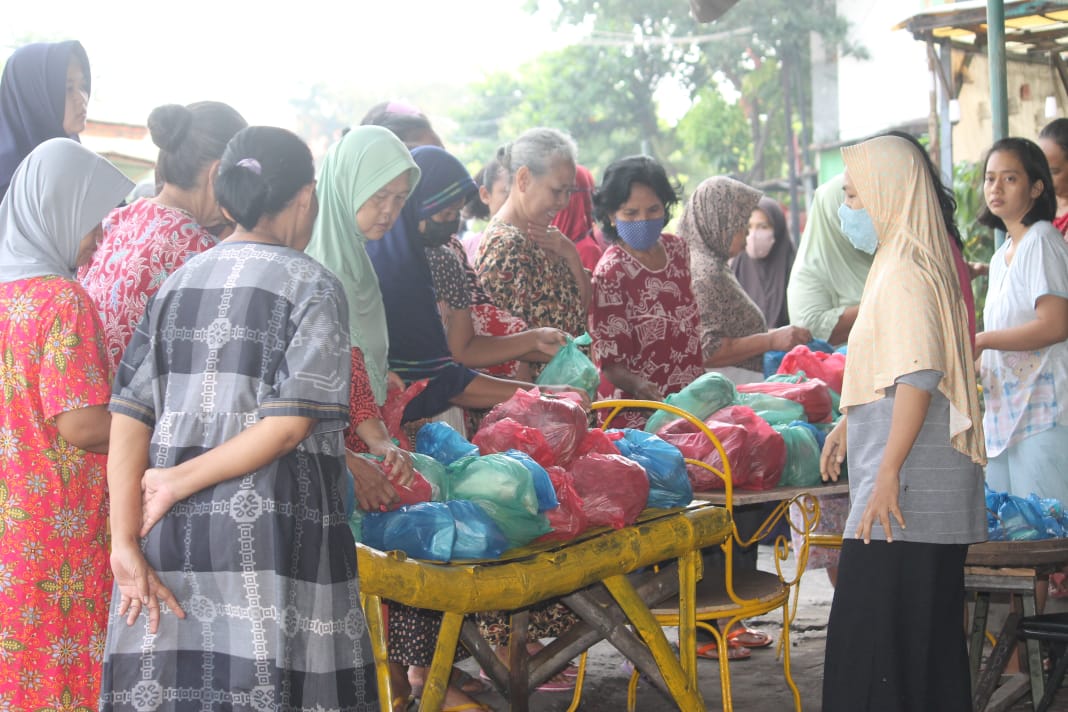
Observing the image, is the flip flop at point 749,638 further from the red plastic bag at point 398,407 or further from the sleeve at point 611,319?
the red plastic bag at point 398,407

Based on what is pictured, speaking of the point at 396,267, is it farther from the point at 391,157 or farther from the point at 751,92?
the point at 751,92

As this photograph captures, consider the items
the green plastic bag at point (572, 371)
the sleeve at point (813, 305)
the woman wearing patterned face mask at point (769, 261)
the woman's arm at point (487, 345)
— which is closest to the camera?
the green plastic bag at point (572, 371)

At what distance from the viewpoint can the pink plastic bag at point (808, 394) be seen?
158 inches

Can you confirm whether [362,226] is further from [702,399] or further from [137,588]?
[702,399]

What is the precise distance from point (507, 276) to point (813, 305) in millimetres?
1626

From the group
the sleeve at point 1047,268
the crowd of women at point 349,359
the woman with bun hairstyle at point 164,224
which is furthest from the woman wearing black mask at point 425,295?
the sleeve at point 1047,268

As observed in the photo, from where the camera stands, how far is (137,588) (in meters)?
2.19

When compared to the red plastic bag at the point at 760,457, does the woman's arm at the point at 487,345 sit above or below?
above

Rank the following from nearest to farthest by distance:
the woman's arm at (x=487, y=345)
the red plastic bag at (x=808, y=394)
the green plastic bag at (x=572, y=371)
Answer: the green plastic bag at (x=572, y=371), the woman's arm at (x=487, y=345), the red plastic bag at (x=808, y=394)

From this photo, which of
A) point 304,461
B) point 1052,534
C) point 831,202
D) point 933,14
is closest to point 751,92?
point 933,14

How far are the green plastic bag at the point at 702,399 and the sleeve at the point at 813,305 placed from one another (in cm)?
139

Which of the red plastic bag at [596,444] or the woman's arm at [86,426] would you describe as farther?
the red plastic bag at [596,444]

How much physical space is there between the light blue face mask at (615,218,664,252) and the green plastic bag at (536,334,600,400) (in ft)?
3.20

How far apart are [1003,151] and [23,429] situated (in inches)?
136
